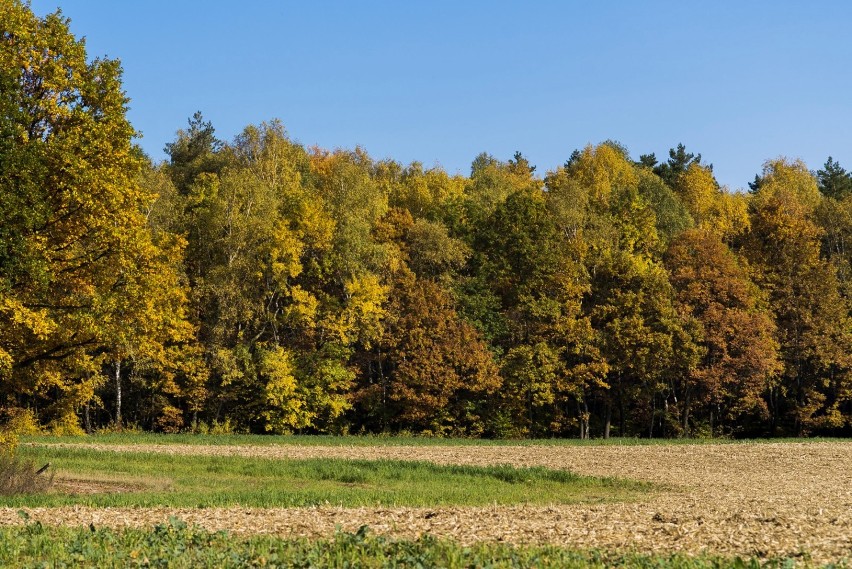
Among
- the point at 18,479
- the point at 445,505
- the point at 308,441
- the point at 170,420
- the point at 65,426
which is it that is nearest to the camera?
the point at 445,505

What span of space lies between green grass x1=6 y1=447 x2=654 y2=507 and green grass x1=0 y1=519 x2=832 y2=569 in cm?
580

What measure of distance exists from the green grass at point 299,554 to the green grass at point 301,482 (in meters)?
5.80

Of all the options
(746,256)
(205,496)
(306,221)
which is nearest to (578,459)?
(205,496)

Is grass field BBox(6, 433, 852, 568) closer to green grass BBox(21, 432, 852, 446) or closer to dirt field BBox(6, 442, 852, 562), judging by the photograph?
dirt field BBox(6, 442, 852, 562)

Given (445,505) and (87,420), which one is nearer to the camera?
(445,505)

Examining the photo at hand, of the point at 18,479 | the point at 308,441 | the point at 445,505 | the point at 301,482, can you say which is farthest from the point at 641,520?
the point at 308,441

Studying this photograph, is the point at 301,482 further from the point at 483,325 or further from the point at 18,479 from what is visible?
the point at 483,325

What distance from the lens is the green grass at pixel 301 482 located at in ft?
66.1

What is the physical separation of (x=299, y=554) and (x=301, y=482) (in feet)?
56.2

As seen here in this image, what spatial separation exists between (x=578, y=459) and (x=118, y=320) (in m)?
20.3

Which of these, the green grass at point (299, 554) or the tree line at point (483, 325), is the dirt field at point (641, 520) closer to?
the green grass at point (299, 554)

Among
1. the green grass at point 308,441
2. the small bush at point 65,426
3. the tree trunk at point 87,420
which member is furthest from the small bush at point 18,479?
the tree trunk at point 87,420

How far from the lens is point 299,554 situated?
462 inches

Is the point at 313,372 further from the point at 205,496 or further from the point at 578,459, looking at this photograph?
the point at 205,496
